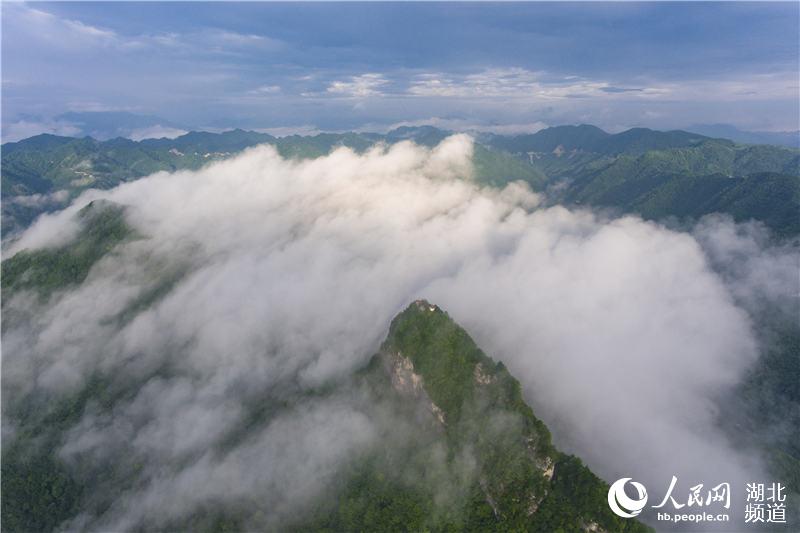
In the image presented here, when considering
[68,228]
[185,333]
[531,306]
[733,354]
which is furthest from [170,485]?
[733,354]

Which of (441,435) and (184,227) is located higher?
(184,227)

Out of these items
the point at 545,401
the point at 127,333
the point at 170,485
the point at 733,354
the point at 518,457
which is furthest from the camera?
the point at 127,333

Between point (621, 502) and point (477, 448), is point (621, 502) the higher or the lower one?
the higher one

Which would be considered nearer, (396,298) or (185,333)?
(185,333)

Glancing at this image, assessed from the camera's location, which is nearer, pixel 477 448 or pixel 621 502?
pixel 621 502

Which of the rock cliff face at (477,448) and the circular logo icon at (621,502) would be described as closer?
the circular logo icon at (621,502)

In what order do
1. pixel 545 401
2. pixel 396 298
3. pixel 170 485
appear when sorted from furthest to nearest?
pixel 396 298
pixel 545 401
pixel 170 485

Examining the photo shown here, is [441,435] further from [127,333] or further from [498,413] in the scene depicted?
[127,333]

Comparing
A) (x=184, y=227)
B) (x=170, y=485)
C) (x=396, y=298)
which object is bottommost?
(x=170, y=485)

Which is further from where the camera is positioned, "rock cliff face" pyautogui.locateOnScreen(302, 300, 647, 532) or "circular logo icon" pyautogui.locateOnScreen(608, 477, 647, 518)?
"rock cliff face" pyautogui.locateOnScreen(302, 300, 647, 532)
